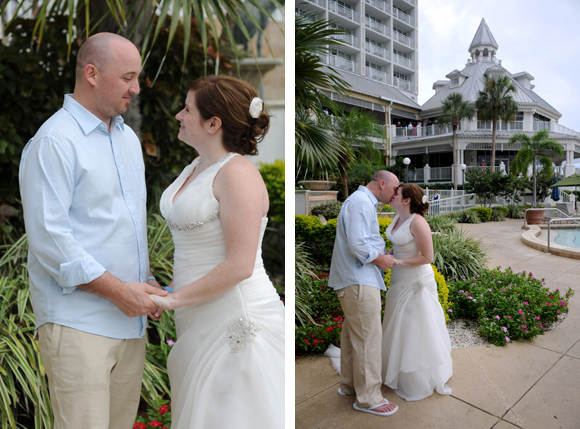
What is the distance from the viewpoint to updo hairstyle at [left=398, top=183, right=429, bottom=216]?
7.18 feet

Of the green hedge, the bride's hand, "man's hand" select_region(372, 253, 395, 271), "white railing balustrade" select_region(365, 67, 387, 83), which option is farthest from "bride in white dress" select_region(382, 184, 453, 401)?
the bride's hand

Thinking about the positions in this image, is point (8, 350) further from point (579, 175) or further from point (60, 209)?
point (579, 175)

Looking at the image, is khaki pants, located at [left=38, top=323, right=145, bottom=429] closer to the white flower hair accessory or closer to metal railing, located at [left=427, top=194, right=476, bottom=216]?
the white flower hair accessory

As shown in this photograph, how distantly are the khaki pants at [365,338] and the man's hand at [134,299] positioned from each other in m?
1.25

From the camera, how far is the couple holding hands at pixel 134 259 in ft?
3.34

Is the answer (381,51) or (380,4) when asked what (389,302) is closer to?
→ (381,51)

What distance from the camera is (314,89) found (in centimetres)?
243

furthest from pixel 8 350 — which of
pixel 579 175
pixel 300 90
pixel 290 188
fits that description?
pixel 579 175

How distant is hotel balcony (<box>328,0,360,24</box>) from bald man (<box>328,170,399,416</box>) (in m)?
1.04

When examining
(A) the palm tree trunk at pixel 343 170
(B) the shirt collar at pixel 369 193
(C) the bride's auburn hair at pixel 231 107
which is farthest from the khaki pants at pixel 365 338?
(C) the bride's auburn hair at pixel 231 107

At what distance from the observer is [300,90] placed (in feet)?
8.08

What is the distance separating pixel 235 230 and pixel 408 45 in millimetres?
1914

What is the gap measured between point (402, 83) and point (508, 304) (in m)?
1.51

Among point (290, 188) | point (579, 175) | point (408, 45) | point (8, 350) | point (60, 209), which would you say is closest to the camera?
point (60, 209)
